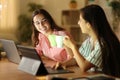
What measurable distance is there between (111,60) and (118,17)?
2988 mm

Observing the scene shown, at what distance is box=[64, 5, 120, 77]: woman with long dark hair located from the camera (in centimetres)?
202

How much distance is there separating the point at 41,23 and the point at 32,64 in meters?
0.71

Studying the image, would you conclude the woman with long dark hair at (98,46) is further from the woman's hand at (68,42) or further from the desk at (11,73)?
the desk at (11,73)

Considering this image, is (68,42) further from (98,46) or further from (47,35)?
(47,35)

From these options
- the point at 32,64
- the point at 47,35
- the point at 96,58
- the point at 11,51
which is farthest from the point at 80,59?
the point at 47,35

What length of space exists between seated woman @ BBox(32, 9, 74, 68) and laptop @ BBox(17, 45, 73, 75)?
0.39 m

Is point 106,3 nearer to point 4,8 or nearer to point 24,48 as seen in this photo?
point 4,8

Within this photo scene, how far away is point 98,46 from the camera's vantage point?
2.04 meters

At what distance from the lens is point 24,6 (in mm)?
5020

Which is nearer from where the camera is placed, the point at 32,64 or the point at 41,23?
the point at 32,64

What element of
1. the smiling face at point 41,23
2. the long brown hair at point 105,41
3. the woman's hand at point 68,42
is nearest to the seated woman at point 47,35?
the smiling face at point 41,23

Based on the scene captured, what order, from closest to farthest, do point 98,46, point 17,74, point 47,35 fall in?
1. point 17,74
2. point 98,46
3. point 47,35

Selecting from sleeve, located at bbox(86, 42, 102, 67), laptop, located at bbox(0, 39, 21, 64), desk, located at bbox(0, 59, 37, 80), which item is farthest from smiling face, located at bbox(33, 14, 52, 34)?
sleeve, located at bbox(86, 42, 102, 67)

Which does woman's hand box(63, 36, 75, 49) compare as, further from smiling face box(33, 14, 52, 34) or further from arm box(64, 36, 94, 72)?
smiling face box(33, 14, 52, 34)
